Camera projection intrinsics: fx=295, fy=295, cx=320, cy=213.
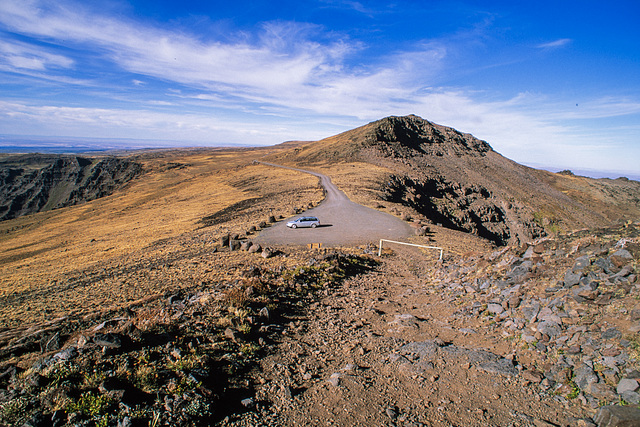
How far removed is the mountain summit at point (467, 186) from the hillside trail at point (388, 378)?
87.4 ft

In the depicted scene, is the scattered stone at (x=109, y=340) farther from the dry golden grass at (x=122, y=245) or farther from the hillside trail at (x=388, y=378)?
the dry golden grass at (x=122, y=245)

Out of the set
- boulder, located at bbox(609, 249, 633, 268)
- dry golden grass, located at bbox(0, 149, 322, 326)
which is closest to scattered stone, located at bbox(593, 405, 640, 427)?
boulder, located at bbox(609, 249, 633, 268)

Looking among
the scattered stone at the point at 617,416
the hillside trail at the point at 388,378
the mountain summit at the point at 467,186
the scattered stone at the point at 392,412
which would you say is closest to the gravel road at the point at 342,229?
the mountain summit at the point at 467,186

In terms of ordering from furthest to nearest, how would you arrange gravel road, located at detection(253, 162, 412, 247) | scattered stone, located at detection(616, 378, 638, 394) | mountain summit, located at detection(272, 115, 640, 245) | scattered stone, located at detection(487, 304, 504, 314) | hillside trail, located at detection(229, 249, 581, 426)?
mountain summit, located at detection(272, 115, 640, 245) → gravel road, located at detection(253, 162, 412, 247) → scattered stone, located at detection(487, 304, 504, 314) → hillside trail, located at detection(229, 249, 581, 426) → scattered stone, located at detection(616, 378, 638, 394)

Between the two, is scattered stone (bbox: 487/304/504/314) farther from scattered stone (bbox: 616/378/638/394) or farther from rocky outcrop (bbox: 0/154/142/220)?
rocky outcrop (bbox: 0/154/142/220)

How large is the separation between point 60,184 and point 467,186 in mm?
123086

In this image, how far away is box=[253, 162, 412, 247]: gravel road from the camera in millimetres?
21730

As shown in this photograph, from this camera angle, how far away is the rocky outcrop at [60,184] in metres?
88.1

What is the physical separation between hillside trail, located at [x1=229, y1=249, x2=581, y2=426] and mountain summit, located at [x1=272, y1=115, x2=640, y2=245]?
87.4 feet

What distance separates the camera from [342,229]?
80.7ft

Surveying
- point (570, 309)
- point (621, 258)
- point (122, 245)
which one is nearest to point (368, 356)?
point (570, 309)

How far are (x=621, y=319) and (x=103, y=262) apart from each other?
26.8 m

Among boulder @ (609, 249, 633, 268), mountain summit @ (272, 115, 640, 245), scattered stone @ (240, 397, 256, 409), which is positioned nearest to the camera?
scattered stone @ (240, 397, 256, 409)

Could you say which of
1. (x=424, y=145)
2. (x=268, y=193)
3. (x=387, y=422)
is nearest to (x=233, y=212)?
(x=268, y=193)
